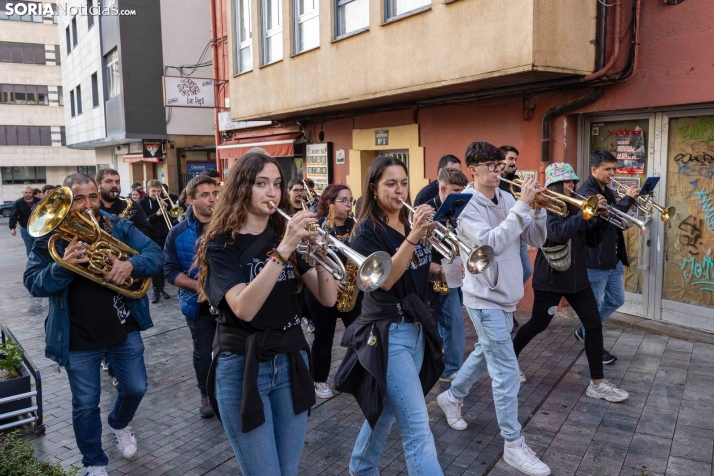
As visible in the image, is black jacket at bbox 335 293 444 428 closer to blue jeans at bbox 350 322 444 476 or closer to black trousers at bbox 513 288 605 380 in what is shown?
blue jeans at bbox 350 322 444 476

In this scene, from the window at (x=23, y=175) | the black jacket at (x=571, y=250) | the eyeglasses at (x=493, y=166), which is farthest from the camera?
the window at (x=23, y=175)

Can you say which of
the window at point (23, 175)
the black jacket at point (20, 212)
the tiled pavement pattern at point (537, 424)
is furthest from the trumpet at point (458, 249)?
the window at point (23, 175)

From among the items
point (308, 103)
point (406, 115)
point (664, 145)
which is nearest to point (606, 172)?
point (664, 145)

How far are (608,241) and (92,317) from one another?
14.3 feet

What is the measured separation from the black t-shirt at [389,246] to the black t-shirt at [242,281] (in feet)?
1.79

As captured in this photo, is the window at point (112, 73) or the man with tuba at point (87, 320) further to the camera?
the window at point (112, 73)

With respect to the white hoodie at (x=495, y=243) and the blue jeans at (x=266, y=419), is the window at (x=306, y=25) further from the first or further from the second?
the blue jeans at (x=266, y=419)

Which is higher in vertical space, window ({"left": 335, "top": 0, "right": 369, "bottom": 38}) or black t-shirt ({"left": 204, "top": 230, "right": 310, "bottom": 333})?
window ({"left": 335, "top": 0, "right": 369, "bottom": 38})

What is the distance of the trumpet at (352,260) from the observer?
2.72 meters

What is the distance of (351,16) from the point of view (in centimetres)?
969

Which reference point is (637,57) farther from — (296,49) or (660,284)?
(296,49)

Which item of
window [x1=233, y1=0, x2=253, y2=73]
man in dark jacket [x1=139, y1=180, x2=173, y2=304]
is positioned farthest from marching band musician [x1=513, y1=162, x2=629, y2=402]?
window [x1=233, y1=0, x2=253, y2=73]

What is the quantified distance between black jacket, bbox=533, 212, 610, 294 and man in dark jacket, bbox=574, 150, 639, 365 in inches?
10.5

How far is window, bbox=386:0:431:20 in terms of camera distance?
8.21m
